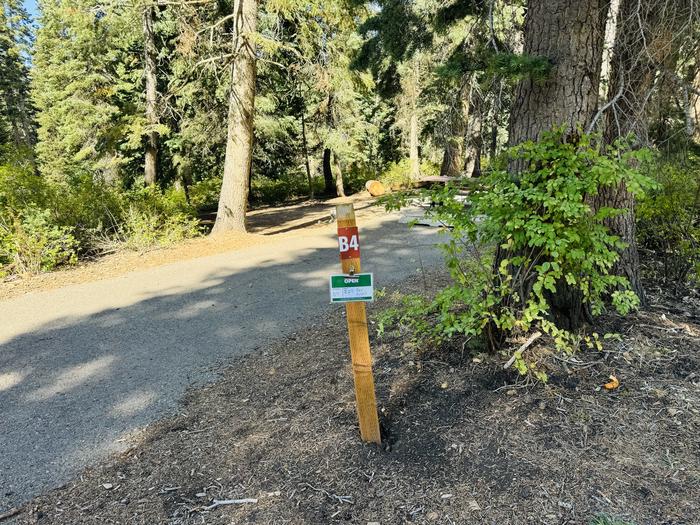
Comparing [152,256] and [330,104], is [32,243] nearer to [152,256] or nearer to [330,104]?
[152,256]

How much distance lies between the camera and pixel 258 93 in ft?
50.6

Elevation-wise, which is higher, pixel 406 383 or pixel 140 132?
pixel 140 132

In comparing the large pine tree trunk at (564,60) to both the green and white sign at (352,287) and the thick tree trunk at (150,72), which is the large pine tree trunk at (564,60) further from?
the thick tree trunk at (150,72)

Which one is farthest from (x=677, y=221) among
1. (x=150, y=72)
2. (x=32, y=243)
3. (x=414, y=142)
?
(x=414, y=142)

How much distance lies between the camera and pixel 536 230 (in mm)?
2223

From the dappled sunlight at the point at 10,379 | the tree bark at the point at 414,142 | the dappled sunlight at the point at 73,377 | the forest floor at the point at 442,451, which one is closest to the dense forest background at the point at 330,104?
the tree bark at the point at 414,142

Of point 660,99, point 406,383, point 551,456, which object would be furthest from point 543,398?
point 660,99

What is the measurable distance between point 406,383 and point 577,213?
1512 mm

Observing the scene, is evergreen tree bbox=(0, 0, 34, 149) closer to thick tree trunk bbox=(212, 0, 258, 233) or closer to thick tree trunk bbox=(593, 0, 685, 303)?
thick tree trunk bbox=(212, 0, 258, 233)

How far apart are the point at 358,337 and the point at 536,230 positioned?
3.58 feet

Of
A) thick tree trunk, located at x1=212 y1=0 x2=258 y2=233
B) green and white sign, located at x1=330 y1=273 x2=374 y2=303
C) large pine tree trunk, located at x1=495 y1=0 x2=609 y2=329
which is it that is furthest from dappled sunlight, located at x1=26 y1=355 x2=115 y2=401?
thick tree trunk, located at x1=212 y1=0 x2=258 y2=233

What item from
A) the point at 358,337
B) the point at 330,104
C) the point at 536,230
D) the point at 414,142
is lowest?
the point at 358,337

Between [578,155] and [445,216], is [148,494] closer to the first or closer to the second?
[445,216]

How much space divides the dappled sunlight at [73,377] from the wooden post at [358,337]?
264 cm
